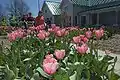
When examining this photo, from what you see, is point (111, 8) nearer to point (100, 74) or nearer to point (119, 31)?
point (119, 31)

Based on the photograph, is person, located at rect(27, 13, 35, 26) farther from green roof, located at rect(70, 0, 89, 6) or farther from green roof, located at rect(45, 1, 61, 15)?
green roof, located at rect(45, 1, 61, 15)

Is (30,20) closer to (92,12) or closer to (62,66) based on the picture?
(62,66)

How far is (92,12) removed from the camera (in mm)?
41562

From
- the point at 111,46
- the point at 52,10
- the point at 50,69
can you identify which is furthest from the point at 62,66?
the point at 52,10

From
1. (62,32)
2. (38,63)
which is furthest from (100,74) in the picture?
(62,32)

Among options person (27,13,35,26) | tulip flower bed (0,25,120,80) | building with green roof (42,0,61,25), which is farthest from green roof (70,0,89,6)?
tulip flower bed (0,25,120,80)

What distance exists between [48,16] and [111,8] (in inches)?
833

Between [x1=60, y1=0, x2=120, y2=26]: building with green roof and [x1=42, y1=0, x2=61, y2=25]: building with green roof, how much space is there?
5.91 feet

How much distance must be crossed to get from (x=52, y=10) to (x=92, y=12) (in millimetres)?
13707

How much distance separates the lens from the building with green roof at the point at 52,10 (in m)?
52.6

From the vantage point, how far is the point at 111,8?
3575 cm

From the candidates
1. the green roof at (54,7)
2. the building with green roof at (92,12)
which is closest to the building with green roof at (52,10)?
the green roof at (54,7)

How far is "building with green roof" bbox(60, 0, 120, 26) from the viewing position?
3696 cm

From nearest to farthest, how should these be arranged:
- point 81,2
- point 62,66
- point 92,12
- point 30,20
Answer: point 62,66
point 30,20
point 92,12
point 81,2
